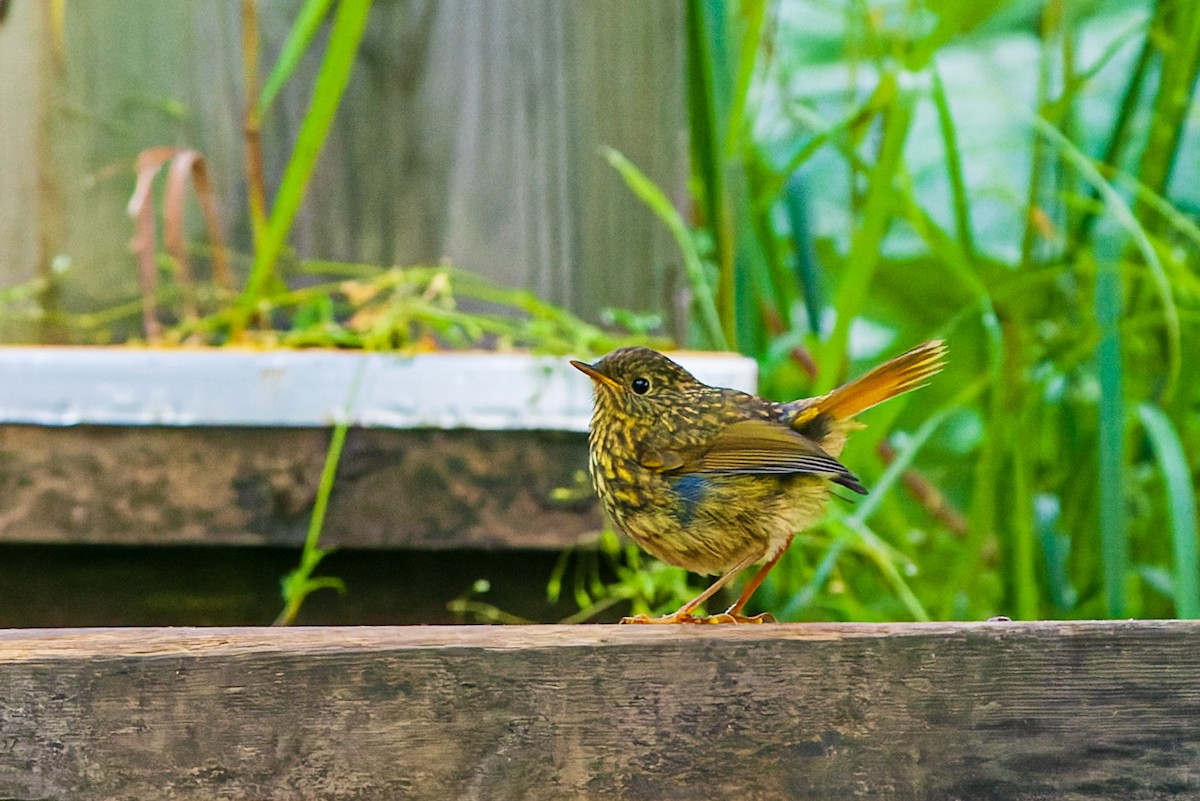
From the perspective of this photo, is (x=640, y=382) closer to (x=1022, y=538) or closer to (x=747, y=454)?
(x=747, y=454)

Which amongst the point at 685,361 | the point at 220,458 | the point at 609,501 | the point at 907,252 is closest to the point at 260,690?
the point at 609,501

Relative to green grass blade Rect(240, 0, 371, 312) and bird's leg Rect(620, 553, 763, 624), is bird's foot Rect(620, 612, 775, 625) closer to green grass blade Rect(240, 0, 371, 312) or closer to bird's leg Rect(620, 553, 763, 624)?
bird's leg Rect(620, 553, 763, 624)

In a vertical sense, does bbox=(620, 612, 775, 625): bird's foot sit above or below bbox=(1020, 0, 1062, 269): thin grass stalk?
below

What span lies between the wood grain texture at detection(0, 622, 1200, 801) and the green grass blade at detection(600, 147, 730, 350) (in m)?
1.12

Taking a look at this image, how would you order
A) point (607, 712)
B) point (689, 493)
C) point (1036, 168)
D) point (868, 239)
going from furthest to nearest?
point (1036, 168)
point (868, 239)
point (689, 493)
point (607, 712)

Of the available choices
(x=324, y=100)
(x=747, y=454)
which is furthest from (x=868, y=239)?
(x=324, y=100)

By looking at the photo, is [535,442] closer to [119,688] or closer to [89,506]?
[89,506]

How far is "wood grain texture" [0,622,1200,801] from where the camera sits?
88 centimetres

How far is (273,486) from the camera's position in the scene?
5.76 feet

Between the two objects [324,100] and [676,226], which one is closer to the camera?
[324,100]

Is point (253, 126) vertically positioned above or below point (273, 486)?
above

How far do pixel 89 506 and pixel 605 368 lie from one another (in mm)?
722

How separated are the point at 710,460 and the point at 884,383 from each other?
0.77 ft

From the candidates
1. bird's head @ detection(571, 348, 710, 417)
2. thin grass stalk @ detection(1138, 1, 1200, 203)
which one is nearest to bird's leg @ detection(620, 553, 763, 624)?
bird's head @ detection(571, 348, 710, 417)
